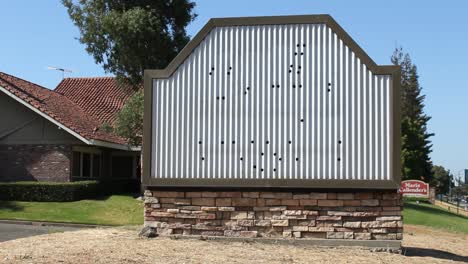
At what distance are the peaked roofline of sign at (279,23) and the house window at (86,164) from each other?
17.2 metres

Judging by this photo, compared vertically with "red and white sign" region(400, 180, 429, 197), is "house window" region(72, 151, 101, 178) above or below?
above

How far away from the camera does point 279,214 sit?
12.0 m

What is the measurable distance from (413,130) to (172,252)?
192 ft

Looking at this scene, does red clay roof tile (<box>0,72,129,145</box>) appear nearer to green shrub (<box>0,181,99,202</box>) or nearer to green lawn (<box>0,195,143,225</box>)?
green shrub (<box>0,181,99,202</box>)

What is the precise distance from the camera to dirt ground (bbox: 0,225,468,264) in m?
9.91

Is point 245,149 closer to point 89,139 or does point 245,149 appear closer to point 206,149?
point 206,149

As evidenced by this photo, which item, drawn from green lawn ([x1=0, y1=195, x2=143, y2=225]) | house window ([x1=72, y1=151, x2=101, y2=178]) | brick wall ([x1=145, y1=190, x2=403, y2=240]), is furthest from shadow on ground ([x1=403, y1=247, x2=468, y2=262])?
house window ([x1=72, y1=151, x2=101, y2=178])

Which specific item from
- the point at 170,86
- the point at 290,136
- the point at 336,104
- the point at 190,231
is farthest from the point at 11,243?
the point at 336,104

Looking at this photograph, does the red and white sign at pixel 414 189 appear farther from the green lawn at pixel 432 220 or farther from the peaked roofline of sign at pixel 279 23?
the peaked roofline of sign at pixel 279 23

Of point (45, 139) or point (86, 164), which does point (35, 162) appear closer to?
point (45, 139)

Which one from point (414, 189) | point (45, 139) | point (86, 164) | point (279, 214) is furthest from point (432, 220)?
point (279, 214)

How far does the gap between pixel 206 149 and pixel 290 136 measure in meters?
1.72

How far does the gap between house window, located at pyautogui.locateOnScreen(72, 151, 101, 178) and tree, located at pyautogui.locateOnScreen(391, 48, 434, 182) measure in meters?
27.5

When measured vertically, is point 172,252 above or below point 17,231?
above
